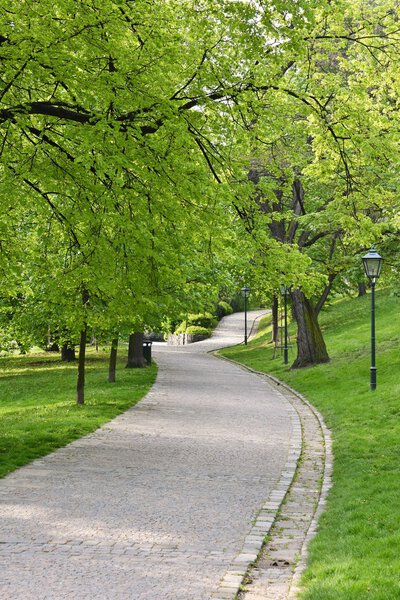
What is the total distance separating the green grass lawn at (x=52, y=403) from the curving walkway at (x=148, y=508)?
53 cm

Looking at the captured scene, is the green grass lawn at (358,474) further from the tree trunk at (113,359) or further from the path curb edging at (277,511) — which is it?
the tree trunk at (113,359)

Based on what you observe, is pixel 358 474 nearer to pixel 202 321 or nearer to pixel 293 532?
pixel 293 532

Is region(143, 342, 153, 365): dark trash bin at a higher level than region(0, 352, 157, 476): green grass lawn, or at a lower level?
higher

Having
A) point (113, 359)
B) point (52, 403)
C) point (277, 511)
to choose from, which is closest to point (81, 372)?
point (52, 403)

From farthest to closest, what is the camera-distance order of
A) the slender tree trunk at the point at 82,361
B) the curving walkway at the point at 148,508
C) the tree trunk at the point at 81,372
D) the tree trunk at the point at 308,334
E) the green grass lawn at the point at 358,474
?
the tree trunk at the point at 308,334
the tree trunk at the point at 81,372
the slender tree trunk at the point at 82,361
the curving walkway at the point at 148,508
the green grass lawn at the point at 358,474

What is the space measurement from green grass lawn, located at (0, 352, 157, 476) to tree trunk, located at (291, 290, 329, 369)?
221 inches

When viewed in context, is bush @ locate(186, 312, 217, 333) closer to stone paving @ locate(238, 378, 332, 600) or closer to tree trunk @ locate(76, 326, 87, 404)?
tree trunk @ locate(76, 326, 87, 404)

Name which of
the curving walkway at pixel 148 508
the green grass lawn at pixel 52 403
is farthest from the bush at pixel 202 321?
the curving walkway at pixel 148 508

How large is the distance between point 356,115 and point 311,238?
1513 centimetres

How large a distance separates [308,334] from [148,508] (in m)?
19.7

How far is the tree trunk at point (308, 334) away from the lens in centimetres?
2766

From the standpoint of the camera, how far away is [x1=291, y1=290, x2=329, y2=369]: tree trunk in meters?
27.7

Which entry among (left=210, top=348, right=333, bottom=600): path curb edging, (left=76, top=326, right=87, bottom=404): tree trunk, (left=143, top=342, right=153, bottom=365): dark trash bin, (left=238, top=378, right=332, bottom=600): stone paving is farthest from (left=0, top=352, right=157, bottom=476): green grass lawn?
(left=238, top=378, right=332, bottom=600): stone paving

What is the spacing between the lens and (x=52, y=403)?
20.9m
